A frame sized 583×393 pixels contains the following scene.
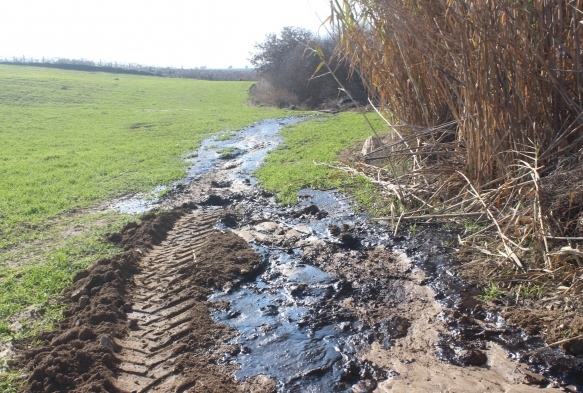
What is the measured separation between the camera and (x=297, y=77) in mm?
32344

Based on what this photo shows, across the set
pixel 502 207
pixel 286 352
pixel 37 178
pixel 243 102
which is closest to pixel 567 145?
pixel 502 207

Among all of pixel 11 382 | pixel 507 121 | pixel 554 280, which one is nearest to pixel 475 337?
pixel 554 280

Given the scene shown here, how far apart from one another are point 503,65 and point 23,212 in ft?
24.3

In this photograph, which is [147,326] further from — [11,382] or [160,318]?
[11,382]

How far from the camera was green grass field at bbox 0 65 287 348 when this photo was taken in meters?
5.95

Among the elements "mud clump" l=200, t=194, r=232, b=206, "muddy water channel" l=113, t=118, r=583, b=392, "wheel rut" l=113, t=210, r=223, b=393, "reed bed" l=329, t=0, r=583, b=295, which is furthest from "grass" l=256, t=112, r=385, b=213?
"wheel rut" l=113, t=210, r=223, b=393

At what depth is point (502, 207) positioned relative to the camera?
20.6ft

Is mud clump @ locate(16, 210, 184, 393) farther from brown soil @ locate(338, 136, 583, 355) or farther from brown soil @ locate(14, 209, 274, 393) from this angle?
brown soil @ locate(338, 136, 583, 355)

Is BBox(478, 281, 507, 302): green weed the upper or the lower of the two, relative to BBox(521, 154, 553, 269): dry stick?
lower

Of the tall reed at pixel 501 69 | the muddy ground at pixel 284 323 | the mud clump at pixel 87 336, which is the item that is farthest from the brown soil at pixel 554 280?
the mud clump at pixel 87 336

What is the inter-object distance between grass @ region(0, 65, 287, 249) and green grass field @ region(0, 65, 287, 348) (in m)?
0.03

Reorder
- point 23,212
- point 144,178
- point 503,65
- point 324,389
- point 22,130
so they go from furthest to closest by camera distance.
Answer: point 22,130 < point 144,178 < point 23,212 < point 503,65 < point 324,389

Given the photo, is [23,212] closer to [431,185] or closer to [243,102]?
[431,185]

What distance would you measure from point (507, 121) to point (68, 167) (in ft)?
33.4
